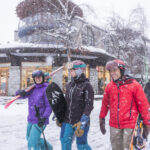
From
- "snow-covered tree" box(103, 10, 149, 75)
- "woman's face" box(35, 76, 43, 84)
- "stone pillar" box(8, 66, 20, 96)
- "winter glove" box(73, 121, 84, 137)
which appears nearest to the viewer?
"winter glove" box(73, 121, 84, 137)

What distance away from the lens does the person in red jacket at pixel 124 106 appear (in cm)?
250

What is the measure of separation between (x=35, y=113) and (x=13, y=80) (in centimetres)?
1620

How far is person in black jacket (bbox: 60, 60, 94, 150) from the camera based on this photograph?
9.36ft

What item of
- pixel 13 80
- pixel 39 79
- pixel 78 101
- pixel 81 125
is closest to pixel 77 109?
pixel 78 101

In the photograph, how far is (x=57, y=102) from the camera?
2.97 m

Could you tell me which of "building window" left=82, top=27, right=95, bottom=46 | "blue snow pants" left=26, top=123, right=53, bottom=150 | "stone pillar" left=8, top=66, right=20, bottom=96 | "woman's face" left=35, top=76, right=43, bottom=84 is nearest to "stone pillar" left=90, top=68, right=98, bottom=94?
"building window" left=82, top=27, right=95, bottom=46

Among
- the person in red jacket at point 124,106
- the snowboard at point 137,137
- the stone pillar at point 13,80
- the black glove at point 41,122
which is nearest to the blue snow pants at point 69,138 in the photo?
the black glove at point 41,122

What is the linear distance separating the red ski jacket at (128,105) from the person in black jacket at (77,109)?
41cm

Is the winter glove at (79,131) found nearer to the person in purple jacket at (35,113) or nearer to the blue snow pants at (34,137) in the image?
the person in purple jacket at (35,113)

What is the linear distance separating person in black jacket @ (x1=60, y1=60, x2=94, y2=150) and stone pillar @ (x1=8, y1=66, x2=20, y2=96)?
16337mm

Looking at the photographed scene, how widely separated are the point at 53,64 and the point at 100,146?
14.2 metres

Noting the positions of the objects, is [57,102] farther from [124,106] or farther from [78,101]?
[124,106]

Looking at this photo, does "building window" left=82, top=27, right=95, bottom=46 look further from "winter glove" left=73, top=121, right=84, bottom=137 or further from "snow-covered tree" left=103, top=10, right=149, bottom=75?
"winter glove" left=73, top=121, right=84, bottom=137

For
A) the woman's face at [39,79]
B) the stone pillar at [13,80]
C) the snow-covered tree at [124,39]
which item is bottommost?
the stone pillar at [13,80]
